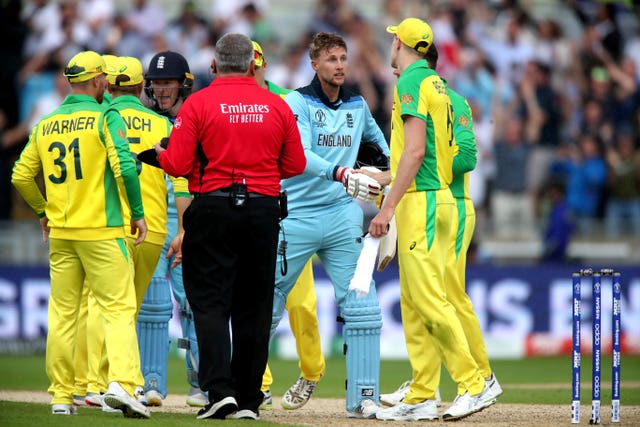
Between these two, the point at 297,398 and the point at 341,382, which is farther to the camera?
the point at 341,382

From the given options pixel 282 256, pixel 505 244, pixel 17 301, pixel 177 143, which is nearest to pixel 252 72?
pixel 177 143

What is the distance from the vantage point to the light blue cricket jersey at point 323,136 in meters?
9.02

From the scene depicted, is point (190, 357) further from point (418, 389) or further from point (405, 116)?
point (405, 116)

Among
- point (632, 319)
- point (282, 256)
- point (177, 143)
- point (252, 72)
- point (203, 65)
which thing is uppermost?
point (203, 65)

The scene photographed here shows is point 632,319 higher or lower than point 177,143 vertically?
lower

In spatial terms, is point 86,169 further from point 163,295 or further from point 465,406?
point 465,406

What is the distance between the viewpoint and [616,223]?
17.9m

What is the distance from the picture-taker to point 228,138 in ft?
25.9

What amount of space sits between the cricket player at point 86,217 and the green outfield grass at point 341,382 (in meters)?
0.45

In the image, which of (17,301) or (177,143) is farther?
(17,301)

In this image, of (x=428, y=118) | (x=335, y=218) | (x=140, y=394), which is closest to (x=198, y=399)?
(x=140, y=394)

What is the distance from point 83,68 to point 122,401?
2443 mm

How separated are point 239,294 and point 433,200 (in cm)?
157

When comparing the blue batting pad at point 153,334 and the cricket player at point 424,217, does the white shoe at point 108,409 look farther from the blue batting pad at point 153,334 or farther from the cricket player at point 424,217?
the cricket player at point 424,217
